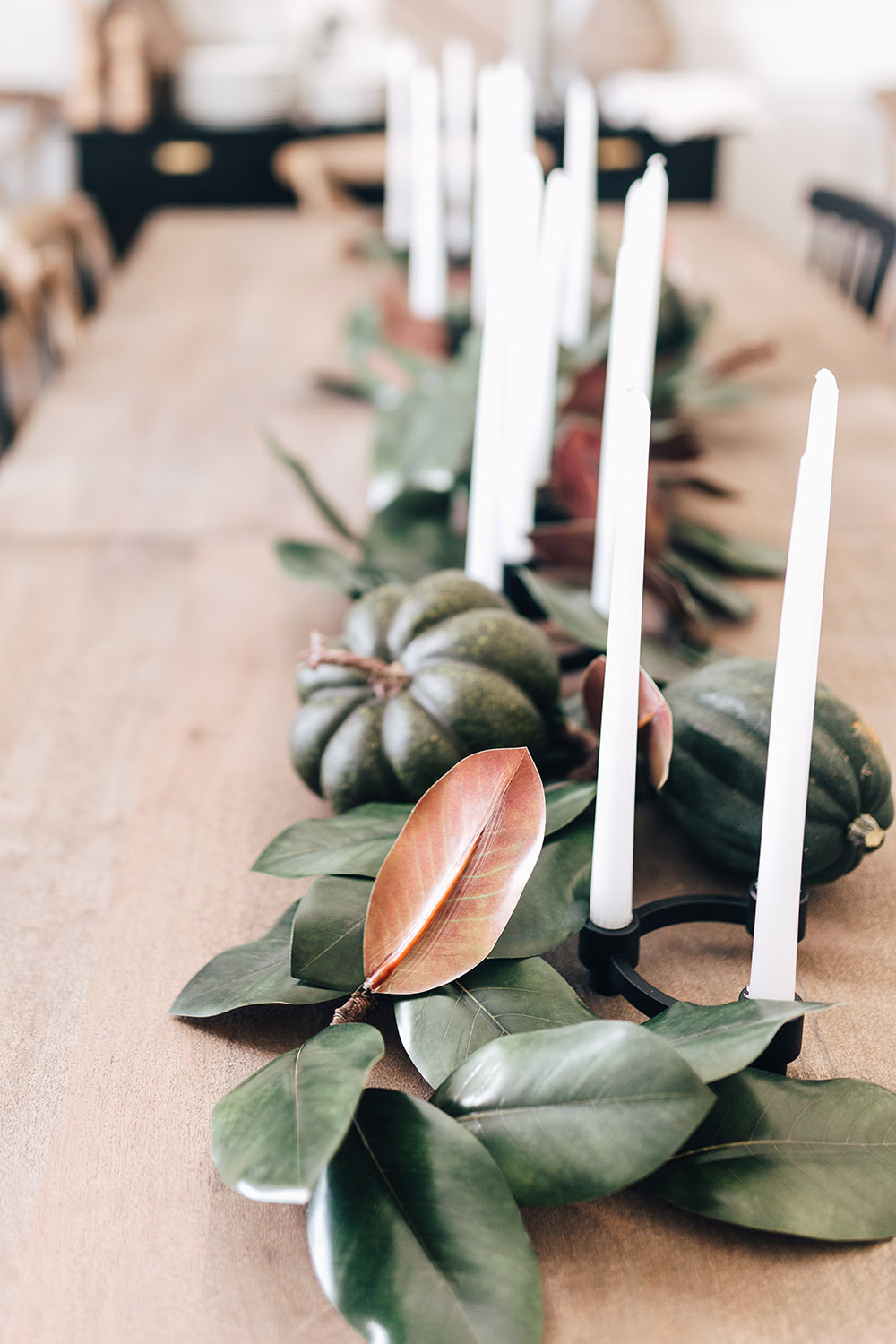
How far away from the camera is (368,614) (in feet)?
1.88

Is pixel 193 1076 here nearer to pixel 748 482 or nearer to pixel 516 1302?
pixel 516 1302

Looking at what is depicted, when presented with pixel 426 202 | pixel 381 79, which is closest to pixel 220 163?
pixel 381 79

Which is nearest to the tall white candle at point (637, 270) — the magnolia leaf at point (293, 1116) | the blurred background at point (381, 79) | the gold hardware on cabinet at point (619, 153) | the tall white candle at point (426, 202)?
the magnolia leaf at point (293, 1116)

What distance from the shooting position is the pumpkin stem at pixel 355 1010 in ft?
1.31

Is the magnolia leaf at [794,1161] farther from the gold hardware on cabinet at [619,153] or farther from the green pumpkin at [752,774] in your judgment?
the gold hardware on cabinet at [619,153]

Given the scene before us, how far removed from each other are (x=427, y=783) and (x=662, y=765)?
0.36ft

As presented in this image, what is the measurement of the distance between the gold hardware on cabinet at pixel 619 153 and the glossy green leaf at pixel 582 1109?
10.2 ft

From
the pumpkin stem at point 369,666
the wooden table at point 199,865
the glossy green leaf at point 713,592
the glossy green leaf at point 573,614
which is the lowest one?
the wooden table at point 199,865

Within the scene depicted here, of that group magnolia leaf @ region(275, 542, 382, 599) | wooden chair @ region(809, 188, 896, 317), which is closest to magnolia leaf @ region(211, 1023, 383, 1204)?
magnolia leaf @ region(275, 542, 382, 599)

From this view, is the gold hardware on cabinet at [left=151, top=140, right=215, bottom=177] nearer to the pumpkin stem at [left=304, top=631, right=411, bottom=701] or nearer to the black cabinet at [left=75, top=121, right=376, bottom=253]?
the black cabinet at [left=75, top=121, right=376, bottom=253]

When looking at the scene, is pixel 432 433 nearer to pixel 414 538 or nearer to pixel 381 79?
pixel 414 538

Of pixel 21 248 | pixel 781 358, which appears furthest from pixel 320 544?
pixel 21 248

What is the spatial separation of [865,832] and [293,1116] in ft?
0.83

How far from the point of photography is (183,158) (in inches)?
123
